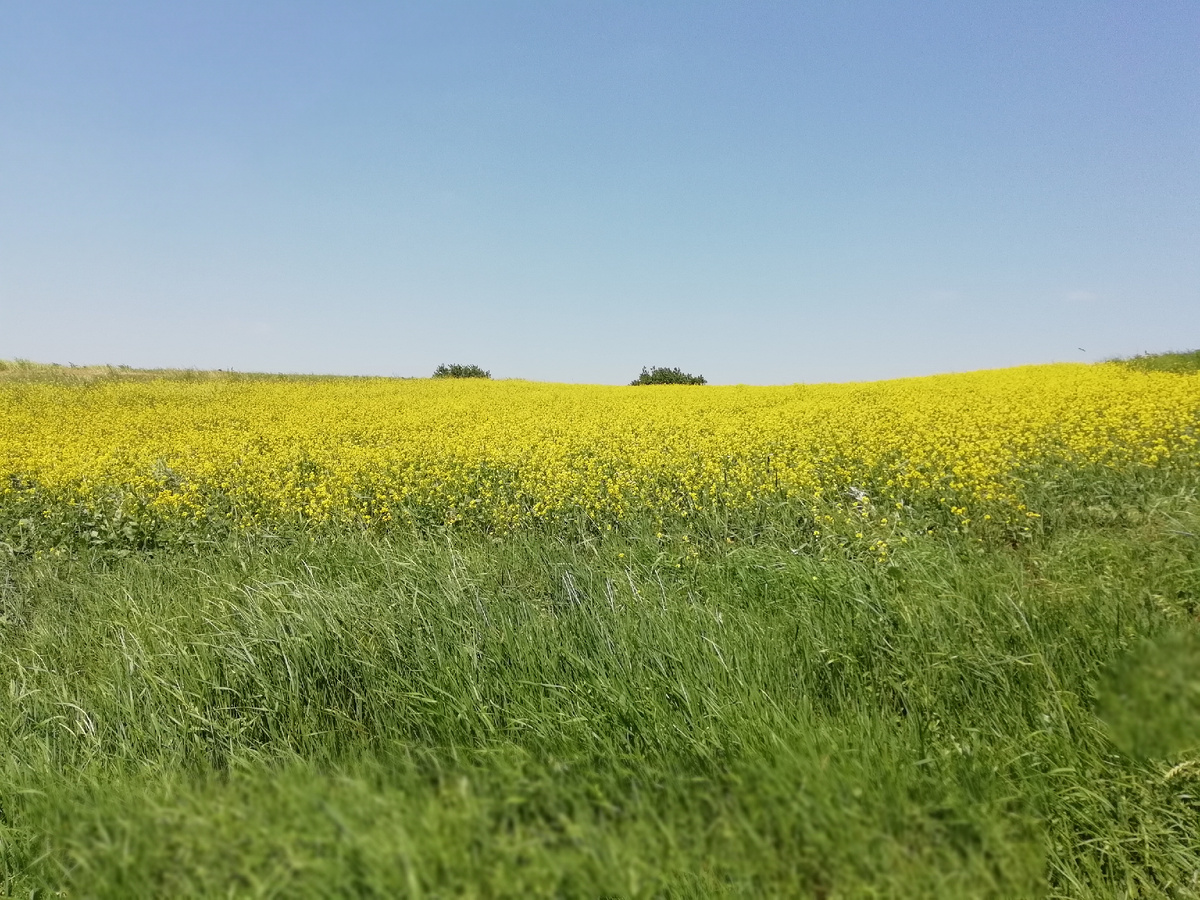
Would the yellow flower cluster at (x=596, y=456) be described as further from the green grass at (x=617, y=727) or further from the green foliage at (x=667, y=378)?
the green foliage at (x=667, y=378)

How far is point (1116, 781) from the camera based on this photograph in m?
2.06

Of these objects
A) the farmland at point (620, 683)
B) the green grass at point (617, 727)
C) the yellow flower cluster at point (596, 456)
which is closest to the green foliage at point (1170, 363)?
the yellow flower cluster at point (596, 456)

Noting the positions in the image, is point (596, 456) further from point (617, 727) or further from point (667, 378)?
point (667, 378)

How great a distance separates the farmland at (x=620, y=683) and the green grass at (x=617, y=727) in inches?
0.5

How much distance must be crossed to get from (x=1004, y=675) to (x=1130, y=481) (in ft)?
17.0

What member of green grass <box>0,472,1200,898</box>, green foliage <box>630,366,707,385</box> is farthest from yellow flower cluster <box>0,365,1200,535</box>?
green foliage <box>630,366,707,385</box>

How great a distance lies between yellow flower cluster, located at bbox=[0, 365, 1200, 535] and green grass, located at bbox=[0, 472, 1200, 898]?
191 cm

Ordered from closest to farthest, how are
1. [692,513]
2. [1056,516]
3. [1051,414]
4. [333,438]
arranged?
[1056,516] → [692,513] → [1051,414] → [333,438]

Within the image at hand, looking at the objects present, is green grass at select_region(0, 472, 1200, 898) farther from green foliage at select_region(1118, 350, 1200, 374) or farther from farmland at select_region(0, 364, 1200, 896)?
green foliage at select_region(1118, 350, 1200, 374)

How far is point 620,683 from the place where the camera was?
2.40 metres

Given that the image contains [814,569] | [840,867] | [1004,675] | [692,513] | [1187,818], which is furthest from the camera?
[692,513]

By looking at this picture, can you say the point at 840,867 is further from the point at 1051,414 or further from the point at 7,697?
the point at 1051,414

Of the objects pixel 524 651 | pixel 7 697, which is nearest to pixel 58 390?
pixel 7 697

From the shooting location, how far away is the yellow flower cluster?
21.4ft
